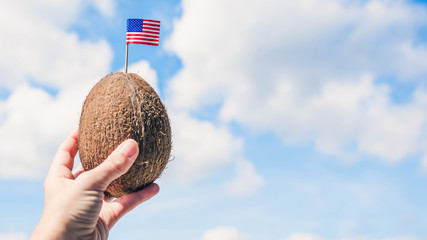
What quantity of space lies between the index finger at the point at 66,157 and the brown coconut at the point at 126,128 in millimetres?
332

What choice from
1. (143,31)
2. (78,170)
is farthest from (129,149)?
(143,31)

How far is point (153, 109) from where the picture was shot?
606 centimetres

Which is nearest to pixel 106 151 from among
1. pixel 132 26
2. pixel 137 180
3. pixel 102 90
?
pixel 137 180

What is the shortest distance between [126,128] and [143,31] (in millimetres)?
2355

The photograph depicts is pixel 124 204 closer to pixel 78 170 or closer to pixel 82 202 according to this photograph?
pixel 82 202

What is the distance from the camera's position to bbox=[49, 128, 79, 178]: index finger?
5961 mm

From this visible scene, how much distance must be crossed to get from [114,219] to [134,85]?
213 cm

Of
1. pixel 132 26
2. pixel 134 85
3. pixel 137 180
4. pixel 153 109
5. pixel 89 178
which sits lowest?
pixel 89 178

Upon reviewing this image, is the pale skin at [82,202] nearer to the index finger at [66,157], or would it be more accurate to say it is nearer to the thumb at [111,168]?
the thumb at [111,168]

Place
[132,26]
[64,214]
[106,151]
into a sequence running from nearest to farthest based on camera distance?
[64,214] < [106,151] < [132,26]

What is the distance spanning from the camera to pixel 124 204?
5930mm

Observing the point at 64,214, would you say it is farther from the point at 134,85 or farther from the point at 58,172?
the point at 134,85

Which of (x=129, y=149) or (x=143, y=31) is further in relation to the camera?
(x=143, y=31)

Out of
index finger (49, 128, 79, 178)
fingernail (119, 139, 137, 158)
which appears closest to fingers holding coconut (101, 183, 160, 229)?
index finger (49, 128, 79, 178)
